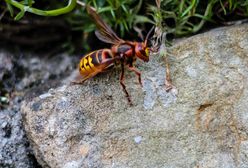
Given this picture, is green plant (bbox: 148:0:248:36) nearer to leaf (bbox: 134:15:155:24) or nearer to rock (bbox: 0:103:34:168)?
leaf (bbox: 134:15:155:24)

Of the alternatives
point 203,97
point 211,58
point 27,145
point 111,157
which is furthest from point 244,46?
point 27,145

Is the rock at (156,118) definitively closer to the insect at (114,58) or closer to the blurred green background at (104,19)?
the insect at (114,58)

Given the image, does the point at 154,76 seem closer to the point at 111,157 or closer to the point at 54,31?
the point at 111,157

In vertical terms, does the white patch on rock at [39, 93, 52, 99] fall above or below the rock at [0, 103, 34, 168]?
above

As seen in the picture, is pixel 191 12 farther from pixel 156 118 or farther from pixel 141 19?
pixel 156 118

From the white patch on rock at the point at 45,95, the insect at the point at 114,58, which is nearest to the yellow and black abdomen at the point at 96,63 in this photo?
the insect at the point at 114,58

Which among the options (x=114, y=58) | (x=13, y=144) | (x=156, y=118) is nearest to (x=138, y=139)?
(x=156, y=118)

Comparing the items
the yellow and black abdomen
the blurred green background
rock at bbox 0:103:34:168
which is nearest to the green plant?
the blurred green background
